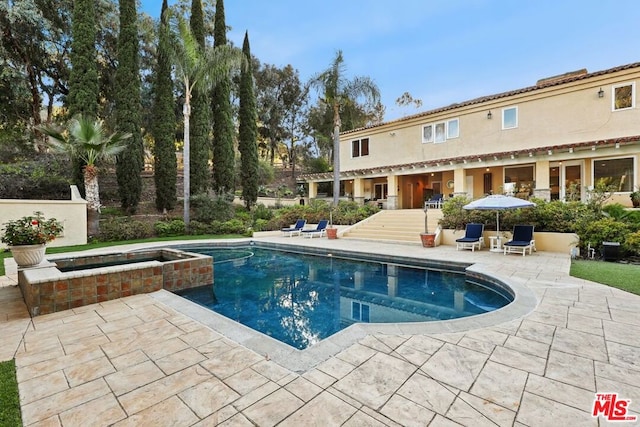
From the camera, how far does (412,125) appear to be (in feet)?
63.2

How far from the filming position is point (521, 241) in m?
9.99

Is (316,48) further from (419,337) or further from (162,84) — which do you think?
(419,337)

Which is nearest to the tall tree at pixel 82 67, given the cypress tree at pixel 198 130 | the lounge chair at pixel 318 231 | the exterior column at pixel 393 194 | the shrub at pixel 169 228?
the cypress tree at pixel 198 130

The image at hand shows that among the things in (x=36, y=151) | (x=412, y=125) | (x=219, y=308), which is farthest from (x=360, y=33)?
(x=219, y=308)

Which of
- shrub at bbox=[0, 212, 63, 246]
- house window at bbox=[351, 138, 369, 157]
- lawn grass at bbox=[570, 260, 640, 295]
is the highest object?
house window at bbox=[351, 138, 369, 157]

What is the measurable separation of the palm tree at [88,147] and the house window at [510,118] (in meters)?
18.9

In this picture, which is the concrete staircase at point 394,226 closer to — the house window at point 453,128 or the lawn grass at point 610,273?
→ the house window at point 453,128

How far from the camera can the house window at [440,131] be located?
691 inches

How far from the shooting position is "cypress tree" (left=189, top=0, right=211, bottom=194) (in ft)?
61.5

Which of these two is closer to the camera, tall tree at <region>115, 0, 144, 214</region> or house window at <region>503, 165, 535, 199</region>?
house window at <region>503, 165, 535, 199</region>

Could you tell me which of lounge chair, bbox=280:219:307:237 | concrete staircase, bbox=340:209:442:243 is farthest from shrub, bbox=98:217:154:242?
concrete staircase, bbox=340:209:442:243

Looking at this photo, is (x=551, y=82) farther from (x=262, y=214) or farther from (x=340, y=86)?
(x=262, y=214)

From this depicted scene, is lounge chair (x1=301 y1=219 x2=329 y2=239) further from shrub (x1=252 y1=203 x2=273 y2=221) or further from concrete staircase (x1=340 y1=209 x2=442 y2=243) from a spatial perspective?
shrub (x1=252 y1=203 x2=273 y2=221)

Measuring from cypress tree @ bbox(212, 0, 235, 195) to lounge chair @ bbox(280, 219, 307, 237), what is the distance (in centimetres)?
608
